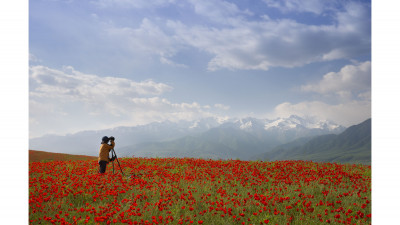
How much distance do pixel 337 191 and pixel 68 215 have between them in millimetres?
10895

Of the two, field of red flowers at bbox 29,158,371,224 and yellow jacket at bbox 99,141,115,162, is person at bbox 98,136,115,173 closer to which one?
yellow jacket at bbox 99,141,115,162

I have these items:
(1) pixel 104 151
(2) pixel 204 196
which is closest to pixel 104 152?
(1) pixel 104 151

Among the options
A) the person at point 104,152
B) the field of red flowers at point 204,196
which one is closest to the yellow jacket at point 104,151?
the person at point 104,152

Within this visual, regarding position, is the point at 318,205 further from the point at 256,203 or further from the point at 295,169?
the point at 295,169

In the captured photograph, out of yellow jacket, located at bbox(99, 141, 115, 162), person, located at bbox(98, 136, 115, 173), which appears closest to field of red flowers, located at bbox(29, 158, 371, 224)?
person, located at bbox(98, 136, 115, 173)

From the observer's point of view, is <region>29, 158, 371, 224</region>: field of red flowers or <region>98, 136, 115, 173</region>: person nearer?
<region>29, 158, 371, 224</region>: field of red flowers

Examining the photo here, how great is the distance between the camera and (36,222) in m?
7.95

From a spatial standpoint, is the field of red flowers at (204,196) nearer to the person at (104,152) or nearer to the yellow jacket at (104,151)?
the person at (104,152)

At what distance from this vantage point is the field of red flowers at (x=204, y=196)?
8.13 m

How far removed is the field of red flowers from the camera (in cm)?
813

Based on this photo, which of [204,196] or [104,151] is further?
[104,151]

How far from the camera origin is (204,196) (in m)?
10.4

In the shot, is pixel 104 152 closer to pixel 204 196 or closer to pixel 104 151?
pixel 104 151
